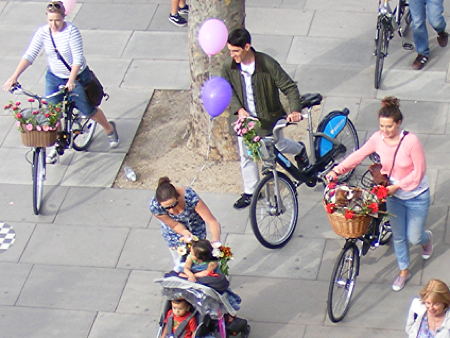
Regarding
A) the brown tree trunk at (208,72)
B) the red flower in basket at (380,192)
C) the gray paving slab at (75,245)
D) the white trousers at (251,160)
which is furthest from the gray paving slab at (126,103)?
the red flower in basket at (380,192)

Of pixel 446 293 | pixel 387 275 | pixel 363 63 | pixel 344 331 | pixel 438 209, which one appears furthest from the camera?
pixel 363 63

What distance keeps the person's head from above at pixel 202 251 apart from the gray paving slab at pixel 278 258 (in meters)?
1.49

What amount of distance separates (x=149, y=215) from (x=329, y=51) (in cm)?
366

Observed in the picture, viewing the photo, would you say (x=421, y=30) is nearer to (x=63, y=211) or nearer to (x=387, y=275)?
(x=387, y=275)

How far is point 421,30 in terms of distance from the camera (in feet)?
38.4

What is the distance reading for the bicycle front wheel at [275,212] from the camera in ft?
30.9

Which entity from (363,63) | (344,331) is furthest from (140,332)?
(363,63)

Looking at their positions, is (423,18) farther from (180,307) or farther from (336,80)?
(180,307)

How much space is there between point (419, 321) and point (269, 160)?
2564 mm

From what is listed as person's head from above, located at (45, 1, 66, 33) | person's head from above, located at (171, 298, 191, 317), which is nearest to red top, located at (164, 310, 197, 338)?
person's head from above, located at (171, 298, 191, 317)

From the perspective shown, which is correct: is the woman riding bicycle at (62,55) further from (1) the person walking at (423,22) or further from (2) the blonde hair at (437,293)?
(2) the blonde hair at (437,293)

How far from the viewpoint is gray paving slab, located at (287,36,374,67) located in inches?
482

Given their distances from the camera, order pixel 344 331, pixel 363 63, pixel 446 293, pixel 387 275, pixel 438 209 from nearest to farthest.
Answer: pixel 446 293 → pixel 344 331 → pixel 387 275 → pixel 438 209 → pixel 363 63

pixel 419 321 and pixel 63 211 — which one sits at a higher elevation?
pixel 419 321
